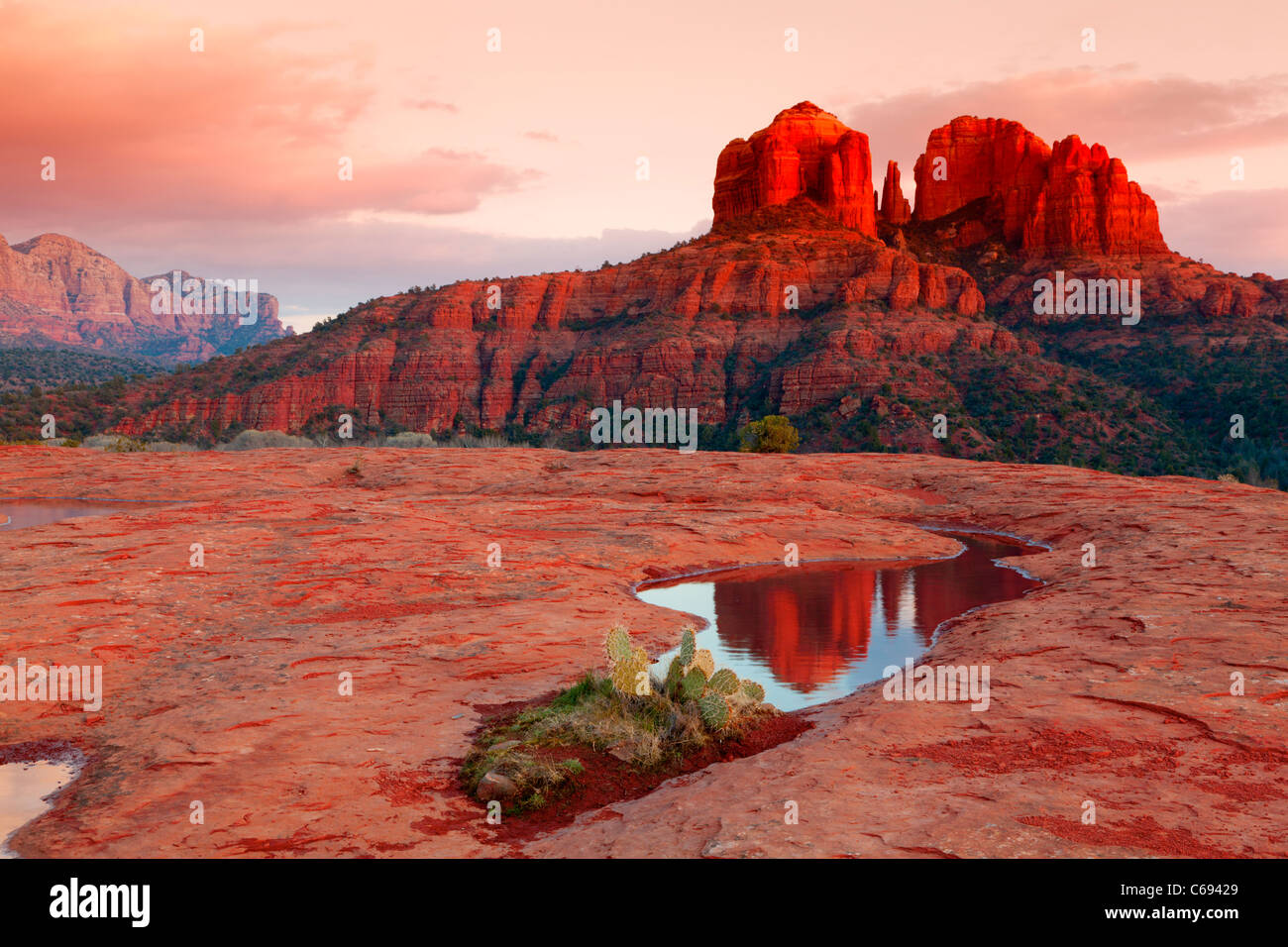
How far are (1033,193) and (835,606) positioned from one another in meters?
103

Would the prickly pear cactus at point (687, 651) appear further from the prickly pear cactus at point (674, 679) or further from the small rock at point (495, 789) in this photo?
the small rock at point (495, 789)

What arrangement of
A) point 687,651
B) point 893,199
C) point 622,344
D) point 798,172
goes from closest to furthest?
1. point 687,651
2. point 622,344
3. point 798,172
4. point 893,199

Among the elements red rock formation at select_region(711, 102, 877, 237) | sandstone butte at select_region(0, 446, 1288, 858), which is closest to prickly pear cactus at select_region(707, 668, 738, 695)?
sandstone butte at select_region(0, 446, 1288, 858)

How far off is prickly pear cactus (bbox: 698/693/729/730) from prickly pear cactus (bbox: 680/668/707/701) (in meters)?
0.14

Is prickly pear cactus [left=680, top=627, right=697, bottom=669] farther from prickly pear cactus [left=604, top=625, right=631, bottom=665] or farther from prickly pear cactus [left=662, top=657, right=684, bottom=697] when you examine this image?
prickly pear cactus [left=604, top=625, right=631, bottom=665]

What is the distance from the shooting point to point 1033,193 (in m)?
104

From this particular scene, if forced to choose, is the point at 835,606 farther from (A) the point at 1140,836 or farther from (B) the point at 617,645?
(A) the point at 1140,836

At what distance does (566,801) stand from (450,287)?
9432 cm

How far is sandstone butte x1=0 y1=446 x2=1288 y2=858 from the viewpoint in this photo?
6070 millimetres

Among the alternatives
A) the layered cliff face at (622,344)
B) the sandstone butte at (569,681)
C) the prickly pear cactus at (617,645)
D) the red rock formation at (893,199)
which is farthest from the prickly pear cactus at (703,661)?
the red rock formation at (893,199)

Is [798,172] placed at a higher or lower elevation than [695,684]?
higher

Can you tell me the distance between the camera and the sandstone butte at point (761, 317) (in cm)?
7250

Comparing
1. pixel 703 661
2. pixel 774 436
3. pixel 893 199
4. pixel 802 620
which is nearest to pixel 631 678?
pixel 703 661
